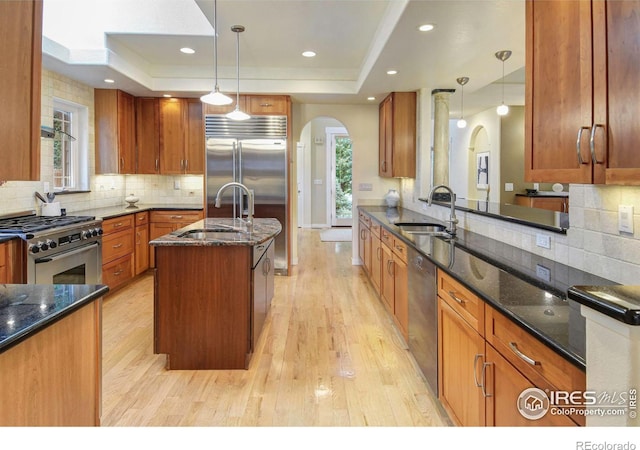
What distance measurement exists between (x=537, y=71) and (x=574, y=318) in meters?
1.03

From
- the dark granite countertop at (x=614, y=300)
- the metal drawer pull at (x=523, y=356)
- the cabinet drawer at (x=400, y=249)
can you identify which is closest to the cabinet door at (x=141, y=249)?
the cabinet drawer at (x=400, y=249)

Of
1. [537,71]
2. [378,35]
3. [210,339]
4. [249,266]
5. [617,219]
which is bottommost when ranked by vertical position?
[210,339]

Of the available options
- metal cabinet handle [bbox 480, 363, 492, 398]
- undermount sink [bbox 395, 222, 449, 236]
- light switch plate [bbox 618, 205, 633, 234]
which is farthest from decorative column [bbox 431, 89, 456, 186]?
metal cabinet handle [bbox 480, 363, 492, 398]

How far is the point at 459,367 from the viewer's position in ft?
6.32

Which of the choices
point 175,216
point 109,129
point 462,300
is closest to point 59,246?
point 175,216

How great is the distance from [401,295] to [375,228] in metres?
1.47

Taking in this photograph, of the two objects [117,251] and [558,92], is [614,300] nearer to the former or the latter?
[558,92]

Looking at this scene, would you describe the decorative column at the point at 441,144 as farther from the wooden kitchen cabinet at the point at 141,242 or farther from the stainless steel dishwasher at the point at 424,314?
the wooden kitchen cabinet at the point at 141,242

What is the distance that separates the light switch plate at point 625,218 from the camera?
1.60 m

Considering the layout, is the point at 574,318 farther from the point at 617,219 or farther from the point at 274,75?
the point at 274,75

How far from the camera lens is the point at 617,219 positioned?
5.52 ft

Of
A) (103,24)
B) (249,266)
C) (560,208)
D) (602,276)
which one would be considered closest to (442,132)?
(560,208)

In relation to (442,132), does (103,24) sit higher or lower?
higher

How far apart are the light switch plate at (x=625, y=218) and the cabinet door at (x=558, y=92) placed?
285mm
